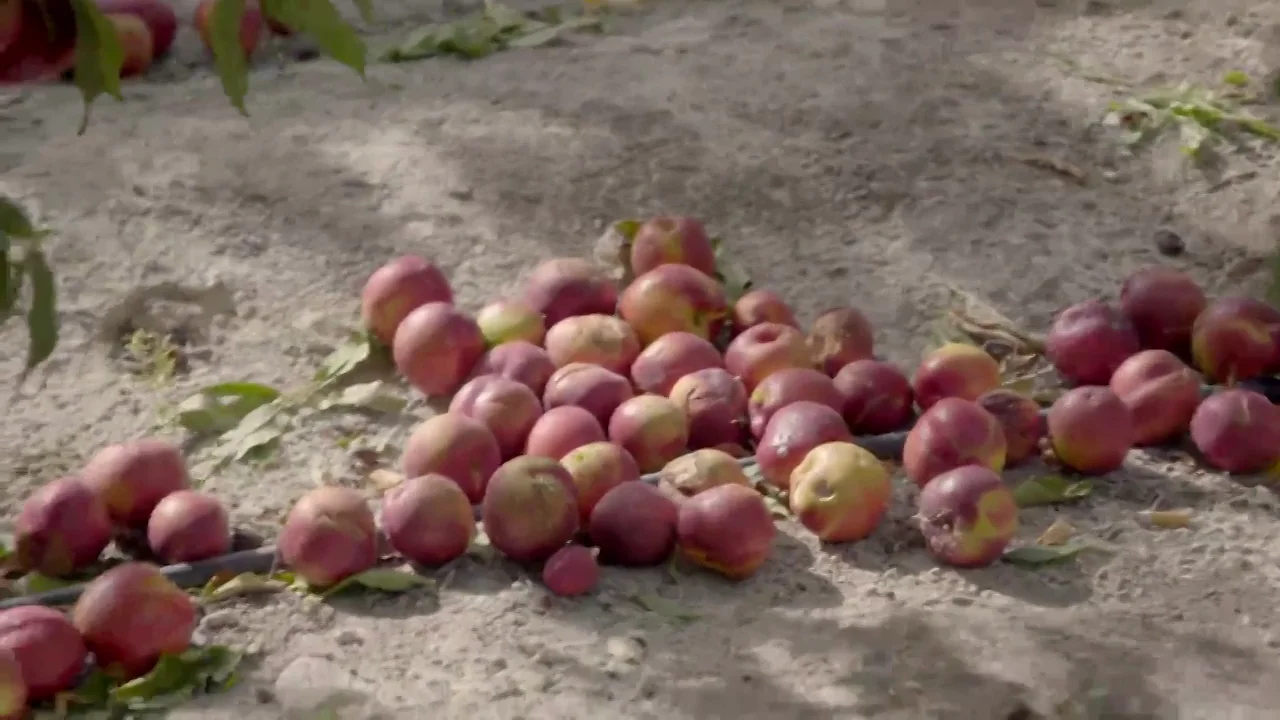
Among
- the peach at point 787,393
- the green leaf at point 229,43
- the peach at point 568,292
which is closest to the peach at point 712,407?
the peach at point 787,393

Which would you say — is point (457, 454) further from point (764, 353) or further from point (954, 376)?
point (954, 376)

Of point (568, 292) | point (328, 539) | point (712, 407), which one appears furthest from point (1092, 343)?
point (328, 539)

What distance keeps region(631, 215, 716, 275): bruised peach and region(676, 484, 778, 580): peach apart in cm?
89

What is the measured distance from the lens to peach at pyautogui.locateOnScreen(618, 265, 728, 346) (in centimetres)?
293

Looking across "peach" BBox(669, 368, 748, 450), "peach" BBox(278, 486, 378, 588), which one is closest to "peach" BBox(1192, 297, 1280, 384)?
"peach" BBox(669, 368, 748, 450)

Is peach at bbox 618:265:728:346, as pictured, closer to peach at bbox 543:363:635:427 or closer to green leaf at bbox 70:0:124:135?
peach at bbox 543:363:635:427

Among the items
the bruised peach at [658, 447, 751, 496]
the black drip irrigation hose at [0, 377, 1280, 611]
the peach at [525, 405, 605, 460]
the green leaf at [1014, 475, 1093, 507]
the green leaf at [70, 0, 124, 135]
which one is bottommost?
the green leaf at [1014, 475, 1093, 507]

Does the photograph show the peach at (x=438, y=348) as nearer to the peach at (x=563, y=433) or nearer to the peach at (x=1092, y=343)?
the peach at (x=563, y=433)

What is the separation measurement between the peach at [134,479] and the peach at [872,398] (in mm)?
1215

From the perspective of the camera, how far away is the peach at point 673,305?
293 centimetres

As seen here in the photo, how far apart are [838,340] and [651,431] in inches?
20.1

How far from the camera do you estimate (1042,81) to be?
4.11 m

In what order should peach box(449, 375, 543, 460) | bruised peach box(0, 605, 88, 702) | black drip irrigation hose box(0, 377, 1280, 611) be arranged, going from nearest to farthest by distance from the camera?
bruised peach box(0, 605, 88, 702), black drip irrigation hose box(0, 377, 1280, 611), peach box(449, 375, 543, 460)

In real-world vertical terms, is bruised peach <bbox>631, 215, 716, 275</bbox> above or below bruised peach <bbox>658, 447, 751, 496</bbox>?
above
